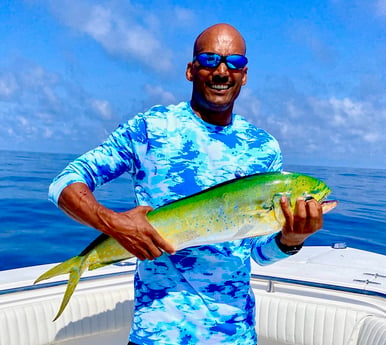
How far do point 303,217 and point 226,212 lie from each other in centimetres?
26

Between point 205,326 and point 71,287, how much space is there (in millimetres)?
548

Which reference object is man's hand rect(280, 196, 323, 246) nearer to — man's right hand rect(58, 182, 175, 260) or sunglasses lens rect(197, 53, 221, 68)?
man's right hand rect(58, 182, 175, 260)

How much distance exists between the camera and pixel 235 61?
1888 mm

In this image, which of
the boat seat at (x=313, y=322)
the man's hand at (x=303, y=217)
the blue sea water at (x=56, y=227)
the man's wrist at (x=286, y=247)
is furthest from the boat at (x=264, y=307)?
the blue sea water at (x=56, y=227)

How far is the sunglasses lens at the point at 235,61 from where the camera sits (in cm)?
188

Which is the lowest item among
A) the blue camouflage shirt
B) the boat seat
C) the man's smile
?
the boat seat

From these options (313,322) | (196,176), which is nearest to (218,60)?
(196,176)

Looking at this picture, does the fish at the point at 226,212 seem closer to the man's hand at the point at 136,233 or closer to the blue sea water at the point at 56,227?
the man's hand at the point at 136,233

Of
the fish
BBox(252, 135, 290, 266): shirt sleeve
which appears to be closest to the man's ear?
BBox(252, 135, 290, 266): shirt sleeve

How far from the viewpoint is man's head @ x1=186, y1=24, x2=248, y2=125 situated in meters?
1.87

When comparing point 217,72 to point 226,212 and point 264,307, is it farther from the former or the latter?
point 264,307

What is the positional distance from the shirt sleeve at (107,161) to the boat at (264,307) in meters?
2.46

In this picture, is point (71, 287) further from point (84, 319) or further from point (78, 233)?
point (78, 233)

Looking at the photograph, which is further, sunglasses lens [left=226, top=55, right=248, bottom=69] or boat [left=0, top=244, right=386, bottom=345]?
boat [left=0, top=244, right=386, bottom=345]
